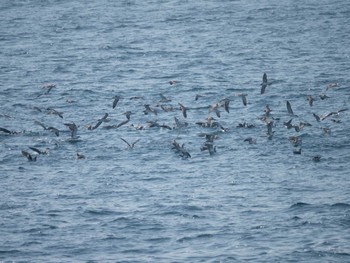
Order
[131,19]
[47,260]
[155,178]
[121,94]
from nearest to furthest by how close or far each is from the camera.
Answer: [47,260] < [155,178] < [121,94] < [131,19]

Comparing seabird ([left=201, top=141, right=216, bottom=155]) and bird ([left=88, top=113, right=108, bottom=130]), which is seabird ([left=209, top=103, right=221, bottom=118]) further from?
seabird ([left=201, top=141, right=216, bottom=155])

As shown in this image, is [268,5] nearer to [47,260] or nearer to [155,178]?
[155,178]

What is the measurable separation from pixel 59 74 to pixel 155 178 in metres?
29.3

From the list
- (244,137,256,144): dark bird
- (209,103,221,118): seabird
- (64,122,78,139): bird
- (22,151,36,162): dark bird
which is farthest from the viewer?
(209,103,221,118): seabird

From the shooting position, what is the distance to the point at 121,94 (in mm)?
66312

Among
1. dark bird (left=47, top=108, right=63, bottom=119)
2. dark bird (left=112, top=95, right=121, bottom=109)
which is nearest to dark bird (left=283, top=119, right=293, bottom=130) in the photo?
dark bird (left=112, top=95, right=121, bottom=109)

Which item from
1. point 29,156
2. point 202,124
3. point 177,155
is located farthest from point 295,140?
point 29,156

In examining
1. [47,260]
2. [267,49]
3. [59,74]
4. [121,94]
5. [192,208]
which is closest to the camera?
[47,260]

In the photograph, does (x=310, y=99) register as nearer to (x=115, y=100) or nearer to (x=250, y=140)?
(x=250, y=140)

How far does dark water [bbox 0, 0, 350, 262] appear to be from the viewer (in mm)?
39375

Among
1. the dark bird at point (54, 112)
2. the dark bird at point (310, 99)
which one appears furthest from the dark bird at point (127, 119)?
the dark bird at point (310, 99)

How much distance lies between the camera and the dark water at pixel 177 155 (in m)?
39.4

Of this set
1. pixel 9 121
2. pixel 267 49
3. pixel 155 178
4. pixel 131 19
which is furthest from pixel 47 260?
pixel 131 19

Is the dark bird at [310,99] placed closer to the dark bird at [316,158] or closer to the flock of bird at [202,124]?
the flock of bird at [202,124]
